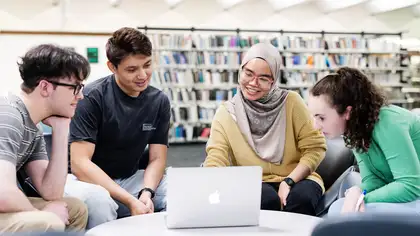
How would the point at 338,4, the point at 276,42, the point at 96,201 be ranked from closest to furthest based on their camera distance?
1. the point at 96,201
2. the point at 276,42
3. the point at 338,4

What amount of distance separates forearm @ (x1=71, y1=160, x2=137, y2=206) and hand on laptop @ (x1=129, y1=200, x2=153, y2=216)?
0.04 m

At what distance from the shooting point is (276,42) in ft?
29.2

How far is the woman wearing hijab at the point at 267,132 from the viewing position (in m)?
2.43

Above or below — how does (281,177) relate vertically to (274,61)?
below

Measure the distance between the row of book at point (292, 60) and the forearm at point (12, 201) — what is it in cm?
699

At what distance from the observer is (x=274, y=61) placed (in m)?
2.47

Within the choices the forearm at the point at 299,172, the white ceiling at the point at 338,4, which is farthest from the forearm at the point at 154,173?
the white ceiling at the point at 338,4

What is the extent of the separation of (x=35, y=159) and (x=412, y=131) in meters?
1.54

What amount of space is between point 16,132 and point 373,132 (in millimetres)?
1357

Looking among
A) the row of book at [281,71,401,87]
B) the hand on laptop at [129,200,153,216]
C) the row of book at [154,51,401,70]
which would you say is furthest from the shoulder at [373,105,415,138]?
the row of book at [281,71,401,87]

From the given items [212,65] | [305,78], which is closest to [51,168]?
[212,65]

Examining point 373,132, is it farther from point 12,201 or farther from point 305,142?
point 12,201

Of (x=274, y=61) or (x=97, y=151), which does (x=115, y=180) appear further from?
(x=274, y=61)

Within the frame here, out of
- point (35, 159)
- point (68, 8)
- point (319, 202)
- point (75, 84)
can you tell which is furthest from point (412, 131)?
point (68, 8)
